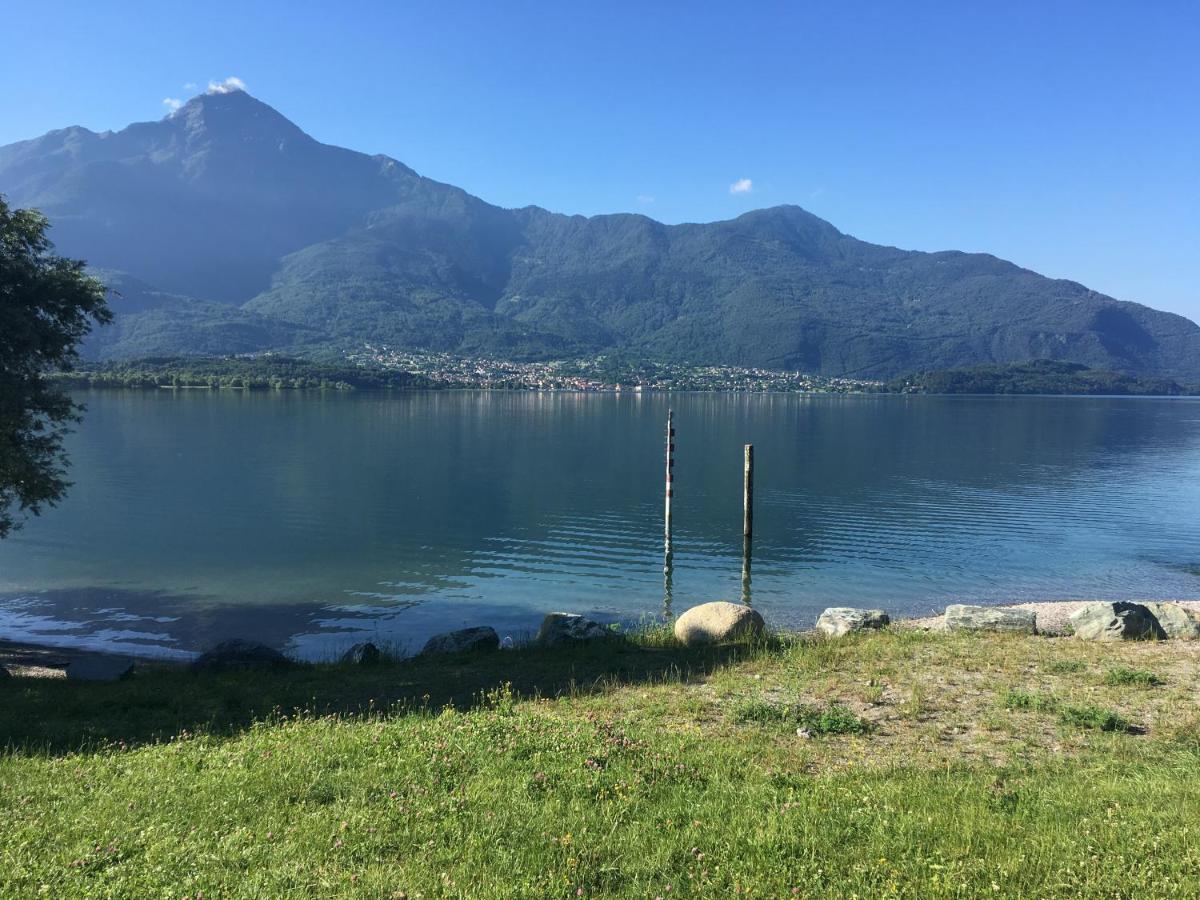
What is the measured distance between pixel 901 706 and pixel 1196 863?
5.83 m

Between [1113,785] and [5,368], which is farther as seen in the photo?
[5,368]

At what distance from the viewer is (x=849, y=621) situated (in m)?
20.8

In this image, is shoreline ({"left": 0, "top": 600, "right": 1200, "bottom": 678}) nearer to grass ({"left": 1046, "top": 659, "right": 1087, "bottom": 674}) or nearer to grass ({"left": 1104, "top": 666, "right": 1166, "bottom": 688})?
grass ({"left": 1046, "top": 659, "right": 1087, "bottom": 674})

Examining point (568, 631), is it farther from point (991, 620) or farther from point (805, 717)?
point (991, 620)

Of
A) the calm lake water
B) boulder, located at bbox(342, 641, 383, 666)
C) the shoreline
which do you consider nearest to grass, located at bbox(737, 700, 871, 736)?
the shoreline

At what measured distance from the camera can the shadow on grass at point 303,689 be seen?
11.1m

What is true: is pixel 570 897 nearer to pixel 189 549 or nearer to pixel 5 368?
pixel 5 368

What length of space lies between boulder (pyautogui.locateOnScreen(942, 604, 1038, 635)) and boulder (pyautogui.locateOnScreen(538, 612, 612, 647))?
9060 mm

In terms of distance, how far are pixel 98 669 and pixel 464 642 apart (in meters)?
7.86

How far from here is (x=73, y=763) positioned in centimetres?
923

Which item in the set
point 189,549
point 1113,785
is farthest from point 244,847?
point 189,549

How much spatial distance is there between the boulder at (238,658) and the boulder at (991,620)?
653 inches

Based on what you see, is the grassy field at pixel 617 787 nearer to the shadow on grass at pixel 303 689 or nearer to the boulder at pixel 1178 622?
the shadow on grass at pixel 303 689

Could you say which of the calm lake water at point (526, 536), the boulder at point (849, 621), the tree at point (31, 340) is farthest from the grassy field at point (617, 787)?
the calm lake water at point (526, 536)
